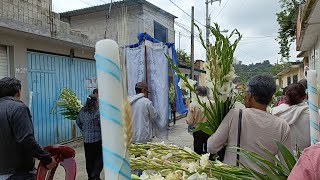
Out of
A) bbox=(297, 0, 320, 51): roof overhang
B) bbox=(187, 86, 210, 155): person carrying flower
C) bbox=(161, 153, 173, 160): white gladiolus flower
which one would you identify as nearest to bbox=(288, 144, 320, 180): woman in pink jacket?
bbox=(161, 153, 173, 160): white gladiolus flower

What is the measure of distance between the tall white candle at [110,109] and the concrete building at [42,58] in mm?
5830

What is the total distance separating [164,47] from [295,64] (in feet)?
61.6

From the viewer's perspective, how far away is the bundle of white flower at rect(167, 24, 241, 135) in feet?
5.25

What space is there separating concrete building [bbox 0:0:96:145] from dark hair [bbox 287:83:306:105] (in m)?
4.96

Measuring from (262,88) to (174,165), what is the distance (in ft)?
4.24

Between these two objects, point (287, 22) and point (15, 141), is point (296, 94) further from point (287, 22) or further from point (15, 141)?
point (287, 22)

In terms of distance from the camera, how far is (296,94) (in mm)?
3221

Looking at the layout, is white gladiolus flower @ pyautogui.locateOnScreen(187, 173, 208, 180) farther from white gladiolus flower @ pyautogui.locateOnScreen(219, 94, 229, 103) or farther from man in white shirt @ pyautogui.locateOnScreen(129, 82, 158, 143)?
man in white shirt @ pyautogui.locateOnScreen(129, 82, 158, 143)

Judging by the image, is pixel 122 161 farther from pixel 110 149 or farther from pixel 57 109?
pixel 57 109

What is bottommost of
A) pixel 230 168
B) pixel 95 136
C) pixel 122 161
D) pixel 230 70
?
pixel 95 136

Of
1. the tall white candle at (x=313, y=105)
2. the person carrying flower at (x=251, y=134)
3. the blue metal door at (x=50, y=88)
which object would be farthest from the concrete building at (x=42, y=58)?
the tall white candle at (x=313, y=105)

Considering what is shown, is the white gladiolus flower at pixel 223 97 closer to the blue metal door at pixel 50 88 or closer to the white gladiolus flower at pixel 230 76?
the white gladiolus flower at pixel 230 76

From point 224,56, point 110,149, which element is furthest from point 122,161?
point 224,56

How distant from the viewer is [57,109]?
812 centimetres
